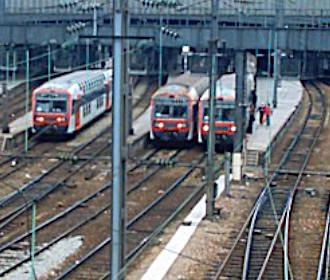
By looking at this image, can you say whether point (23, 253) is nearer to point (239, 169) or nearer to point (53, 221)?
point (53, 221)

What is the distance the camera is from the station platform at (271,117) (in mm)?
20367

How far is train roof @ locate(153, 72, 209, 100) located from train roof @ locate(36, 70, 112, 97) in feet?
6.16

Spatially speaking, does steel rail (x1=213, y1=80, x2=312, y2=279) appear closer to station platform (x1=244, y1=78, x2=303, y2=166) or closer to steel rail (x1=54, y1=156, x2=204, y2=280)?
station platform (x1=244, y1=78, x2=303, y2=166)

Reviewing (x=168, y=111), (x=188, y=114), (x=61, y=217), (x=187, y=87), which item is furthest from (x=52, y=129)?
(x=61, y=217)

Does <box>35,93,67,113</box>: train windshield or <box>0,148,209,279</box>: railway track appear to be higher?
<box>35,93,67,113</box>: train windshield

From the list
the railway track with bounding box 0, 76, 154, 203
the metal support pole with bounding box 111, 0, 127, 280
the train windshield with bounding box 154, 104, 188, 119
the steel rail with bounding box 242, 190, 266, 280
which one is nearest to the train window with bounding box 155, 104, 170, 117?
the train windshield with bounding box 154, 104, 188, 119

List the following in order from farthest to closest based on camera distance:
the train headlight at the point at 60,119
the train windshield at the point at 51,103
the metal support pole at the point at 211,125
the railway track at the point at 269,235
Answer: the train headlight at the point at 60,119
the train windshield at the point at 51,103
the metal support pole at the point at 211,125
the railway track at the point at 269,235

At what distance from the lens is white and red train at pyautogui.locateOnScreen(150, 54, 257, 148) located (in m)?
20.6

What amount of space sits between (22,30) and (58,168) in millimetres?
3575

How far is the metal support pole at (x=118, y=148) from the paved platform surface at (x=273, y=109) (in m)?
12.7

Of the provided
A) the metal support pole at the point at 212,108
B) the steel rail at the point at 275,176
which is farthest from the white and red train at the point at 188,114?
the metal support pole at the point at 212,108

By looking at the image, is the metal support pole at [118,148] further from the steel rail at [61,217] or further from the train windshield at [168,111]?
the train windshield at [168,111]

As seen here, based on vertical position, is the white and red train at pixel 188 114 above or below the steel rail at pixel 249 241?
above

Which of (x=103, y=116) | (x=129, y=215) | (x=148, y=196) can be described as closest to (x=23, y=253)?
(x=129, y=215)
